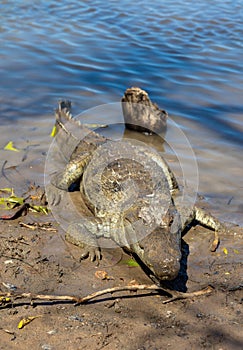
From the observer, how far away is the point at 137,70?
9.98 metres

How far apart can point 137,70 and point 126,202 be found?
18.3ft

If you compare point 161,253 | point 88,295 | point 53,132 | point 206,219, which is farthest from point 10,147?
point 161,253

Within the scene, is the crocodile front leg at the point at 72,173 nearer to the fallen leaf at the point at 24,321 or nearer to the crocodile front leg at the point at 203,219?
the crocodile front leg at the point at 203,219

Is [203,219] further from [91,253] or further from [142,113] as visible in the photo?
[142,113]

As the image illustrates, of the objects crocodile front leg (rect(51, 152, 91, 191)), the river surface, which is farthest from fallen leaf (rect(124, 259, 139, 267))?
crocodile front leg (rect(51, 152, 91, 191))

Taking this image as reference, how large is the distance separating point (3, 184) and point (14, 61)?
17.6ft

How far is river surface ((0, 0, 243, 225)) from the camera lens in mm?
6789

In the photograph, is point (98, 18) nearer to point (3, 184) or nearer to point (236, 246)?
point (3, 184)

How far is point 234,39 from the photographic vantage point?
1196 cm

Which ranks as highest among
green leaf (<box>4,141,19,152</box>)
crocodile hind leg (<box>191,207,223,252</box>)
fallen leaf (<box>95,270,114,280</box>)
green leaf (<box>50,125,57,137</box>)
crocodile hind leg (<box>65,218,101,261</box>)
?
green leaf (<box>50,125,57,137</box>)

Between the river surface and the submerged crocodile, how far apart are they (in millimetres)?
516

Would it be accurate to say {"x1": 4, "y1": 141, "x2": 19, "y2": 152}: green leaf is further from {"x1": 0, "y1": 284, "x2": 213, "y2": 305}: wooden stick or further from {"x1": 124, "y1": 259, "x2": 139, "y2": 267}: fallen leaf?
{"x1": 0, "y1": 284, "x2": 213, "y2": 305}: wooden stick

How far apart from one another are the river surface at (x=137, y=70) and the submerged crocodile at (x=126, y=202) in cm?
52

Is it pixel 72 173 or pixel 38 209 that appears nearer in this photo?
pixel 38 209
